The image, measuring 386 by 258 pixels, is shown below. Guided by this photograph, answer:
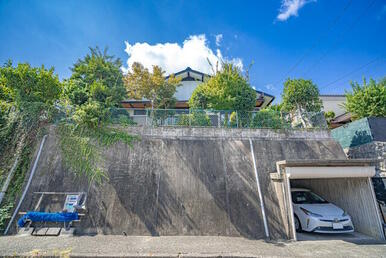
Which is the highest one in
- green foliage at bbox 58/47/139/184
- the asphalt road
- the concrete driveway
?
green foliage at bbox 58/47/139/184

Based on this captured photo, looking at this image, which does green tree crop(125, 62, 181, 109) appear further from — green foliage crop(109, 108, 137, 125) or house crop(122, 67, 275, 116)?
green foliage crop(109, 108, 137, 125)

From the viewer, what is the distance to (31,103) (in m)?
7.06

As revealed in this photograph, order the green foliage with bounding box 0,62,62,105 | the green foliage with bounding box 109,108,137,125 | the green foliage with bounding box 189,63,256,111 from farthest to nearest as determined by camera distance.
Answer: the green foliage with bounding box 189,63,256,111, the green foliage with bounding box 109,108,137,125, the green foliage with bounding box 0,62,62,105

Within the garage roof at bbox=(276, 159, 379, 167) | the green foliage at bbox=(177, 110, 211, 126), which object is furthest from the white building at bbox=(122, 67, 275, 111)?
the garage roof at bbox=(276, 159, 379, 167)

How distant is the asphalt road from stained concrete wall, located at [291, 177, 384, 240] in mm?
880

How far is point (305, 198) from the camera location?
6582mm

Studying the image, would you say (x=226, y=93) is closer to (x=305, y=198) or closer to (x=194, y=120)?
(x=194, y=120)

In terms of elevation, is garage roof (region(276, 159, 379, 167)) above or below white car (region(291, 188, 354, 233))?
above

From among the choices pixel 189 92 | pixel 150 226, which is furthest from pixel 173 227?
pixel 189 92

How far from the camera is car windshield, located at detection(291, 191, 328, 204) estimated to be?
6.41 m

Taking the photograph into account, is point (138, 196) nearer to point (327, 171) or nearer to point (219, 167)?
point (219, 167)

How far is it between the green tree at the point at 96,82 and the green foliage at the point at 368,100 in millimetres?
12703

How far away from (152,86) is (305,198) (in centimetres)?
1228

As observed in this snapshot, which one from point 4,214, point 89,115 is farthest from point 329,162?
point 4,214
